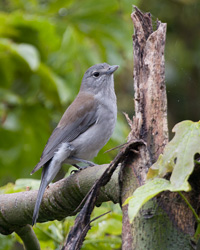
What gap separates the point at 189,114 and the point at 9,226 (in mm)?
4188

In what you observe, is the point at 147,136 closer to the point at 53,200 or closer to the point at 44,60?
the point at 53,200

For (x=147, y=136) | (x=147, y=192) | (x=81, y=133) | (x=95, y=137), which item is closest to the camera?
(x=147, y=192)

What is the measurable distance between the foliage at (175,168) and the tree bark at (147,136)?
0.19 metres

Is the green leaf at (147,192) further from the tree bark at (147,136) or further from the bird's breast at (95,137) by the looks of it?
the bird's breast at (95,137)

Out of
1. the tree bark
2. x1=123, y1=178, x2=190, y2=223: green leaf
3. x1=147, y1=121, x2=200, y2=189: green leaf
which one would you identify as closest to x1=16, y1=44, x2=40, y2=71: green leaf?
the tree bark

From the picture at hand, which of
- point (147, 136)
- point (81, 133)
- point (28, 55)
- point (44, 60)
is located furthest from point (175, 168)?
point (44, 60)

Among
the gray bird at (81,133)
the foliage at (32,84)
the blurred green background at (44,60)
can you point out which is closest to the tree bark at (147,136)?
the gray bird at (81,133)

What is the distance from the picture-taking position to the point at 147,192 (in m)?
1.42

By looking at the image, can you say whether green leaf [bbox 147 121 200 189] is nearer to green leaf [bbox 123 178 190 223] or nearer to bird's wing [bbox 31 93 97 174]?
green leaf [bbox 123 178 190 223]

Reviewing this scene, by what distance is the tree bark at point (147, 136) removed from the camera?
165 cm

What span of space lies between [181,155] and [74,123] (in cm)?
197

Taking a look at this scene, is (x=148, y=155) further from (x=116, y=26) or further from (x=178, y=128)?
(x=116, y=26)

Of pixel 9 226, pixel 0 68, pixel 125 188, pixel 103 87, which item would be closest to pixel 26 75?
pixel 0 68

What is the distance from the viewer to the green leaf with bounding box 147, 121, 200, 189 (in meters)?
1.46
